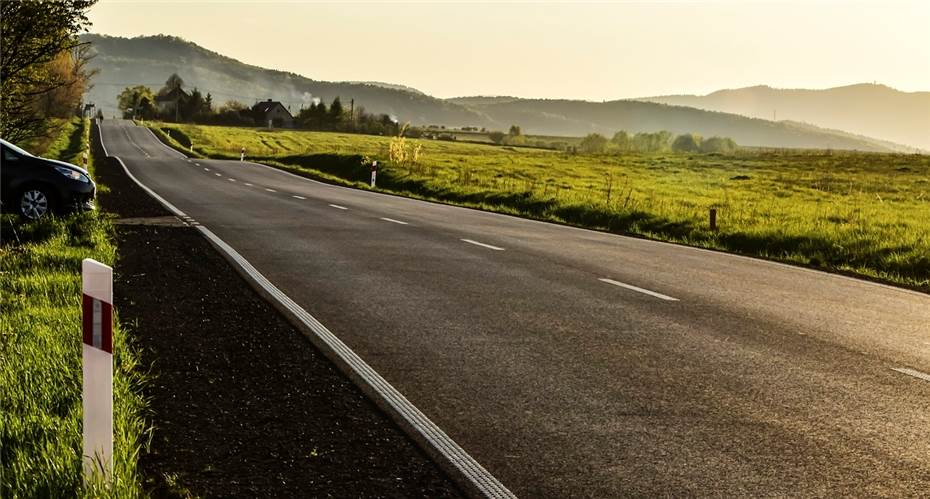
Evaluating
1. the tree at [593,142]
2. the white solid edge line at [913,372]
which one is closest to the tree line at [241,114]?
the tree at [593,142]

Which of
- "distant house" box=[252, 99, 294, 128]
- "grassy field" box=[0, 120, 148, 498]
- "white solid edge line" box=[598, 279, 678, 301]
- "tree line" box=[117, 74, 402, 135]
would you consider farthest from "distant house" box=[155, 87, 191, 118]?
"grassy field" box=[0, 120, 148, 498]

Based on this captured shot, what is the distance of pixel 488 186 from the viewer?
31.5 m

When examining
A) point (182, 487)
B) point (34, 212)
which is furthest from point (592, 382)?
point (34, 212)

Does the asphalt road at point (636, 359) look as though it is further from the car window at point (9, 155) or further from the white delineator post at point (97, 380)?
the car window at point (9, 155)

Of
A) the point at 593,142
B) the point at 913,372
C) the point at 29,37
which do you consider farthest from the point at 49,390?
the point at 593,142

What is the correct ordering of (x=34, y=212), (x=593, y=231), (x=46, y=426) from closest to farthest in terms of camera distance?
(x=46, y=426), (x=34, y=212), (x=593, y=231)

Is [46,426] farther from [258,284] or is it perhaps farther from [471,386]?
[258,284]

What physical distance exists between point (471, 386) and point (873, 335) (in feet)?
13.6

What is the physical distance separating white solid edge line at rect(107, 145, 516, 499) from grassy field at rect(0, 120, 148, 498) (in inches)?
57.1

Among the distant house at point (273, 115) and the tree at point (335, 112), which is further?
the distant house at point (273, 115)

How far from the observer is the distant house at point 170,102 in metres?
152

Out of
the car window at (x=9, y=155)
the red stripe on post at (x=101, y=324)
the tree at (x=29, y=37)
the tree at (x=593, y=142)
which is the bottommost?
the tree at (x=593, y=142)

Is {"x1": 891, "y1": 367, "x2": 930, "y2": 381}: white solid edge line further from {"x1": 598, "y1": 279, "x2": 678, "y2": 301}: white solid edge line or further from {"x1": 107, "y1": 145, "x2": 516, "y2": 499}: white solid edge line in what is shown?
{"x1": 107, "y1": 145, "x2": 516, "y2": 499}: white solid edge line

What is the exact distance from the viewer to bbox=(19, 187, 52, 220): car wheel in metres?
14.5
